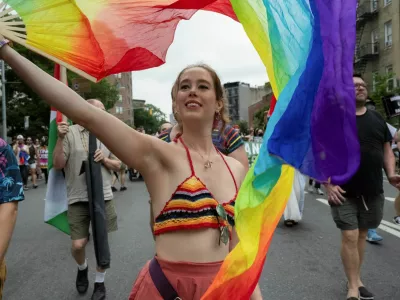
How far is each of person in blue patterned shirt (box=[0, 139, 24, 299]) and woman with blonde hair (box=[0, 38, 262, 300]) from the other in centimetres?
97

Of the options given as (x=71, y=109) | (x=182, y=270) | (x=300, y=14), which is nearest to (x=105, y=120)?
(x=71, y=109)

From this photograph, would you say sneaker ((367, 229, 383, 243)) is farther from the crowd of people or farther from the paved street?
the crowd of people

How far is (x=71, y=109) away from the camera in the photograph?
1.70m

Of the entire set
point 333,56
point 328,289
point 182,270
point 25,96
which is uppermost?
point 25,96

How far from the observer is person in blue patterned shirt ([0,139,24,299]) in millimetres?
2525

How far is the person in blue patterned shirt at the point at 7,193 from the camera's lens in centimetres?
253

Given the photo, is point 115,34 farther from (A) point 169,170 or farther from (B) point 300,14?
(B) point 300,14

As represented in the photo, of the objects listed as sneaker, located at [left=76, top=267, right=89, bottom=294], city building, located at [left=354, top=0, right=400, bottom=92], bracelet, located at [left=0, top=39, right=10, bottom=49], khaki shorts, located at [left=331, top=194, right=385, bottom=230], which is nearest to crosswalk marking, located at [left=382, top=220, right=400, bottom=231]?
khaki shorts, located at [left=331, top=194, right=385, bottom=230]

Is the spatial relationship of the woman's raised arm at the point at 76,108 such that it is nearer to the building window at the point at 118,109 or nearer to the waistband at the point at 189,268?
the waistband at the point at 189,268

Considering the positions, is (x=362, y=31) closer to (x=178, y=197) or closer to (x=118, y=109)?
(x=178, y=197)

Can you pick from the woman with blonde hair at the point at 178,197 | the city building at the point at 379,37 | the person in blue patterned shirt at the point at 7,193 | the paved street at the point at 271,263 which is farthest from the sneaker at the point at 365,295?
the city building at the point at 379,37

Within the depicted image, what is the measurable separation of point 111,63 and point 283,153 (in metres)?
0.83

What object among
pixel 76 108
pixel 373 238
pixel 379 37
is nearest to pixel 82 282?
pixel 76 108

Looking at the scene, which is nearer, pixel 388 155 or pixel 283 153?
pixel 283 153
